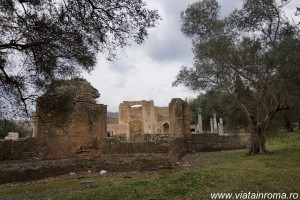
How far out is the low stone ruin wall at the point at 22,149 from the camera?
516 inches

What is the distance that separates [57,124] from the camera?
7594mm

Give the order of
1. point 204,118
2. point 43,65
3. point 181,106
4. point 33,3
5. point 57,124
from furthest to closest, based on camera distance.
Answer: point 204,118 → point 181,106 → point 57,124 → point 43,65 → point 33,3

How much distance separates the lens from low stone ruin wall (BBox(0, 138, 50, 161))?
43.0 ft

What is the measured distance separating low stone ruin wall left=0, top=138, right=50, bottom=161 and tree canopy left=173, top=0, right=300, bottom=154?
8.71 metres

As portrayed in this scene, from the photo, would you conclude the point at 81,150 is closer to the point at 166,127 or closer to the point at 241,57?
the point at 241,57

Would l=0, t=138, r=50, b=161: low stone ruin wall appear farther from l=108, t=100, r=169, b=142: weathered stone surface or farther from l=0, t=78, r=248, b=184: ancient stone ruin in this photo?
l=108, t=100, r=169, b=142: weathered stone surface

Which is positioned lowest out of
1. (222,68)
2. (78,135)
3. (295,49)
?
(78,135)

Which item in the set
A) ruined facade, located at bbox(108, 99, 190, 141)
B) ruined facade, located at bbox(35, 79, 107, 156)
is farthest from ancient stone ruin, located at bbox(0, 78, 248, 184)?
ruined facade, located at bbox(108, 99, 190, 141)

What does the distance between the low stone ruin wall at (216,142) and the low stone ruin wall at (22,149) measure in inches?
441

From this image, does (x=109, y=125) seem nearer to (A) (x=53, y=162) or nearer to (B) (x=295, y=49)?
(A) (x=53, y=162)

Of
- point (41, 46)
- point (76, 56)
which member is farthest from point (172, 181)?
point (41, 46)

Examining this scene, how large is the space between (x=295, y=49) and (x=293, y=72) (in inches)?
39.8

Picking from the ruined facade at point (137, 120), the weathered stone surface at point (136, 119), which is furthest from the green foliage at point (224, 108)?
the weathered stone surface at point (136, 119)

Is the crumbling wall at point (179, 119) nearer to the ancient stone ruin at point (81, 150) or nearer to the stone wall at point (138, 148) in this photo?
the ancient stone ruin at point (81, 150)
